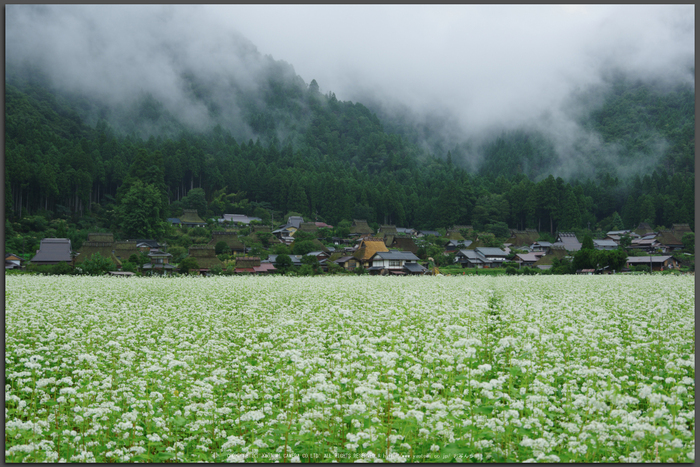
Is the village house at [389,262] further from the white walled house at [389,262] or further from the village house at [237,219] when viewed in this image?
the village house at [237,219]

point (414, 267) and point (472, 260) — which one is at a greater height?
point (472, 260)

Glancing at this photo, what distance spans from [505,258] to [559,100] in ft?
223

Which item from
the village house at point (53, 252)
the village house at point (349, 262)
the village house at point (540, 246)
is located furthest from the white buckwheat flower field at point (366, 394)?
the village house at point (540, 246)

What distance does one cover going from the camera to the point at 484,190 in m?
A: 65.6

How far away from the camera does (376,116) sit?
152 metres

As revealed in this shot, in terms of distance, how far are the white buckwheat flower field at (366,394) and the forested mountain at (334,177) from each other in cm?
885


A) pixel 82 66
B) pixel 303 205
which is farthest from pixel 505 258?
pixel 82 66

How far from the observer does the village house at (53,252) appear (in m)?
25.4

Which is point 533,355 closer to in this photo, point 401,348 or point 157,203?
point 401,348

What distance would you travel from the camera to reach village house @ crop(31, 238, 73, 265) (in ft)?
83.2

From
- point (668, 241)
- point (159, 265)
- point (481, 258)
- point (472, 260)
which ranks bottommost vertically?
point (159, 265)

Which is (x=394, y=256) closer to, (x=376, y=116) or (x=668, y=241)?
(x=668, y=241)

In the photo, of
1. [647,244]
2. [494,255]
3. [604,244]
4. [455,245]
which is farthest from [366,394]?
[455,245]

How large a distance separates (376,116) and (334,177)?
8725 centimetres
